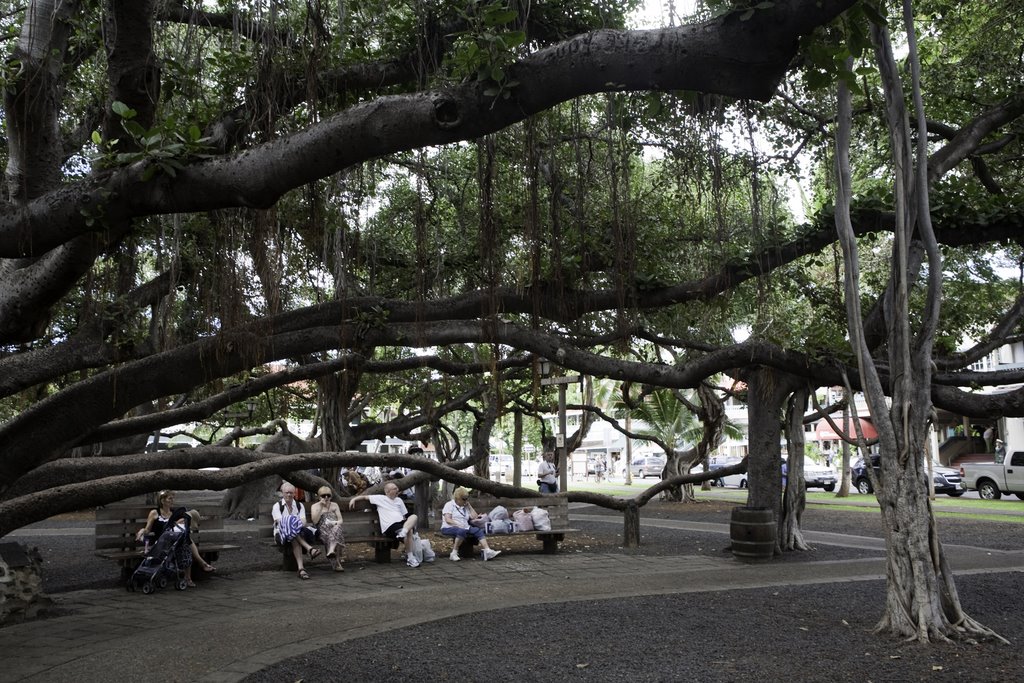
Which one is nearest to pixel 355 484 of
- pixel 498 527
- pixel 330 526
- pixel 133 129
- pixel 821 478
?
pixel 498 527

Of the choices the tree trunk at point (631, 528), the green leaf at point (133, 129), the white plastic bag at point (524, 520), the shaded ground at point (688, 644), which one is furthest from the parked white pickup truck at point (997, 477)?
the green leaf at point (133, 129)

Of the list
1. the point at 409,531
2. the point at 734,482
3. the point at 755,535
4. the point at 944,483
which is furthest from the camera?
the point at 734,482

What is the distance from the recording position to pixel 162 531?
9.13m

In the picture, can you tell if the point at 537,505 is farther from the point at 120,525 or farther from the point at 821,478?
the point at 821,478

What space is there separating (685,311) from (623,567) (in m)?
4.86

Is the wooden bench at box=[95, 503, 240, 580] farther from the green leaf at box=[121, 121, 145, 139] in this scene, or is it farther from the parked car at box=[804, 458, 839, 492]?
the parked car at box=[804, 458, 839, 492]

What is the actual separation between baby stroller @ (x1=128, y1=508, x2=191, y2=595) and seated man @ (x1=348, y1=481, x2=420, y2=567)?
8.18 ft

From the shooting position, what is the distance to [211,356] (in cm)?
705

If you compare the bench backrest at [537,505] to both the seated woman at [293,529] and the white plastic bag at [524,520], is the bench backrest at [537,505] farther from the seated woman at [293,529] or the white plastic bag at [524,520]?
the seated woman at [293,529]

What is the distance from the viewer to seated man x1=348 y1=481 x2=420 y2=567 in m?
10.9

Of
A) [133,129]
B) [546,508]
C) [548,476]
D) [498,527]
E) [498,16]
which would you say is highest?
[498,16]

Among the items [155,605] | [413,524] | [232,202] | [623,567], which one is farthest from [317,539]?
[232,202]

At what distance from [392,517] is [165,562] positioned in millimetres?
3031

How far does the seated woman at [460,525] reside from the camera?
11352 mm
